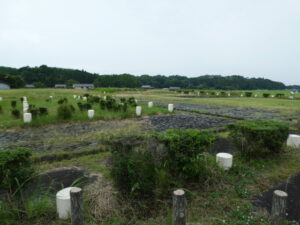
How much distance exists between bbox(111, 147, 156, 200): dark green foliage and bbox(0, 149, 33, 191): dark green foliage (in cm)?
118

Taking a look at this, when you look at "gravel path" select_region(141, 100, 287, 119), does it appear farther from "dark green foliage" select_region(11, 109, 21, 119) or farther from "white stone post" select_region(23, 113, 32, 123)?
"dark green foliage" select_region(11, 109, 21, 119)

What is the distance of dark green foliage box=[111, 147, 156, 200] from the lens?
8.61 feet

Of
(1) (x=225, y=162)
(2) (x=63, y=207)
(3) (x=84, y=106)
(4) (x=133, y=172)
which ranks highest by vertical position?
(3) (x=84, y=106)

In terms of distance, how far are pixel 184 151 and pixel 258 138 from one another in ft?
6.96

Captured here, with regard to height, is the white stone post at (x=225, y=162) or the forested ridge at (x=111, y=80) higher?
the forested ridge at (x=111, y=80)

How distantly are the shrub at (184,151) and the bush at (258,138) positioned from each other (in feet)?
4.82

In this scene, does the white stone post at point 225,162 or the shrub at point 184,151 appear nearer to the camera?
the shrub at point 184,151

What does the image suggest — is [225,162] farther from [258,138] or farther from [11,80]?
[11,80]

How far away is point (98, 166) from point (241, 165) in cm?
314

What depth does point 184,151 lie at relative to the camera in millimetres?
3000

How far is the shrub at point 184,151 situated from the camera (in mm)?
2959

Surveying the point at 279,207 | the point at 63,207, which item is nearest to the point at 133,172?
the point at 63,207

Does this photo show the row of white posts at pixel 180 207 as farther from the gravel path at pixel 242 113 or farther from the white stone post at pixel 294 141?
the gravel path at pixel 242 113

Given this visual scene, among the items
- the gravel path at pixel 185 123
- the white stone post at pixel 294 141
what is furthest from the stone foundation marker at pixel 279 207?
the gravel path at pixel 185 123
